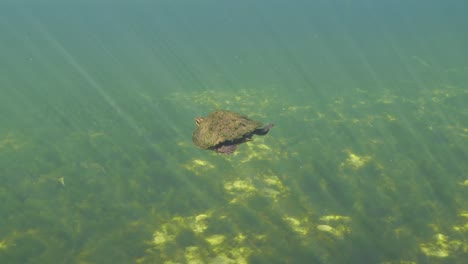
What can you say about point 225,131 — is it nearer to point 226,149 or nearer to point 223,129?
point 223,129

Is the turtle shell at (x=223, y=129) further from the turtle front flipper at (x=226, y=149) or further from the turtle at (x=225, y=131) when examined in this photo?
the turtle front flipper at (x=226, y=149)

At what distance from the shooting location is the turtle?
10.1 metres

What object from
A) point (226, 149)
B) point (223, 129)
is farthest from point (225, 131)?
point (226, 149)

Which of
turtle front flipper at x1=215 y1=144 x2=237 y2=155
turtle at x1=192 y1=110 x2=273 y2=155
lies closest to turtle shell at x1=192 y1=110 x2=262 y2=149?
turtle at x1=192 y1=110 x2=273 y2=155

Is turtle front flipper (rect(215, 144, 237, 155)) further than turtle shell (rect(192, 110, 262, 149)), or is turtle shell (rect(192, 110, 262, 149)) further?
turtle front flipper (rect(215, 144, 237, 155))

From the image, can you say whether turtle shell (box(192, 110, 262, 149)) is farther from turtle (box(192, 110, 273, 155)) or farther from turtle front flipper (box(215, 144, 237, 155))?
turtle front flipper (box(215, 144, 237, 155))

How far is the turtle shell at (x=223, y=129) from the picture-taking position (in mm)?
10070

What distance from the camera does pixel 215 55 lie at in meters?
43.4

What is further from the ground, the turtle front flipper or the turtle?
the turtle

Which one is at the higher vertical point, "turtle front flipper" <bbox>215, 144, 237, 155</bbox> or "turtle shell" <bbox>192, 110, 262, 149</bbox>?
"turtle shell" <bbox>192, 110, 262, 149</bbox>

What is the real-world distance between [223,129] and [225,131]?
0.11m

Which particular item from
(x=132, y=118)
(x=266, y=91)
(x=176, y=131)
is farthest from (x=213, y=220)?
(x=266, y=91)

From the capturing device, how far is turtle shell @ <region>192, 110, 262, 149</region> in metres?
10.1

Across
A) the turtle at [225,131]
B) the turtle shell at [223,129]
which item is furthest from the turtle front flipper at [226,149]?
the turtle shell at [223,129]
